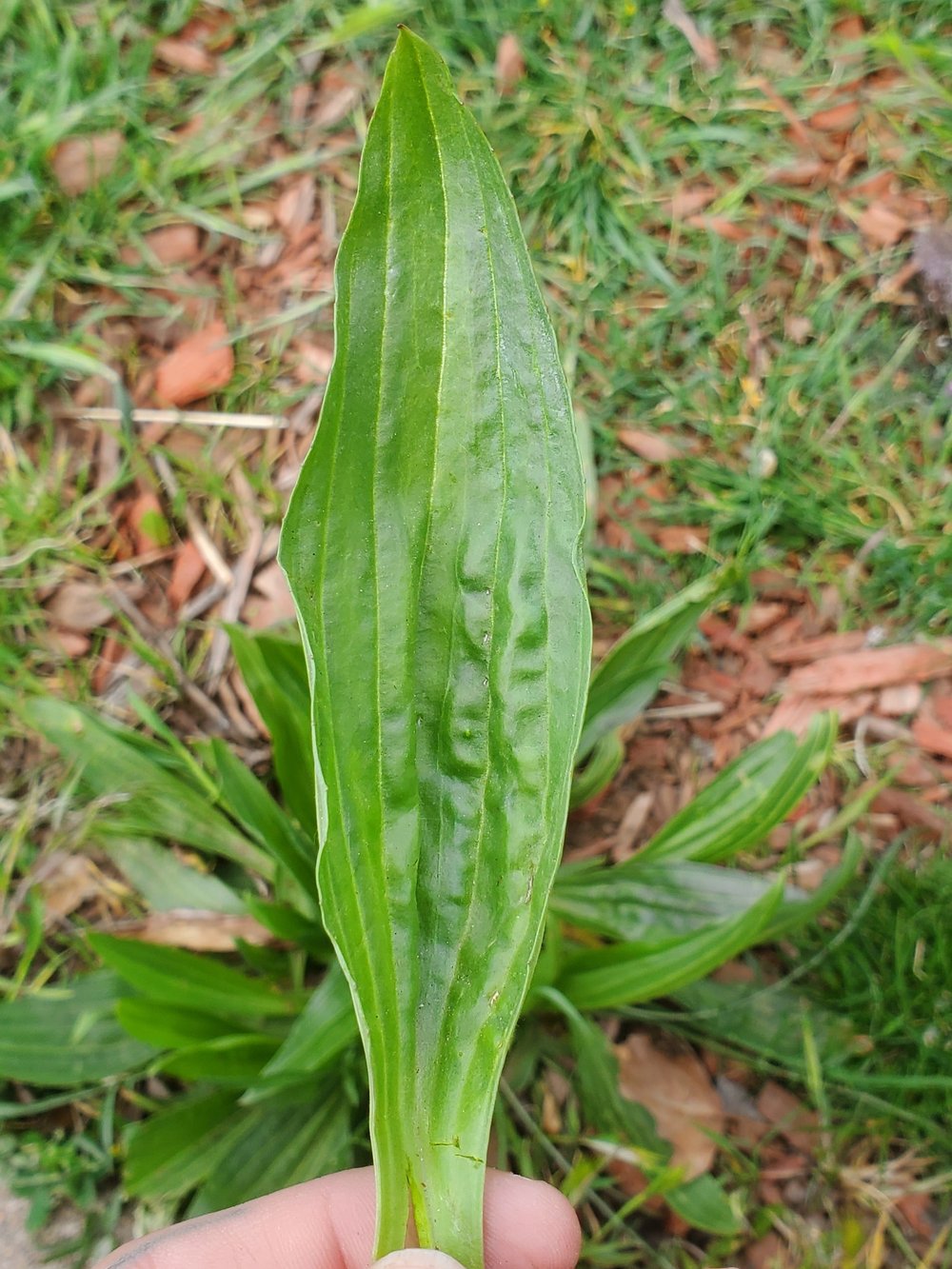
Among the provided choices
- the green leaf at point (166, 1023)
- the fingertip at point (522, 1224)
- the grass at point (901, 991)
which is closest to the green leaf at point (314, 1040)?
the green leaf at point (166, 1023)

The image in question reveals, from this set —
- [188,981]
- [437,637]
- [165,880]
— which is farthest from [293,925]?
[437,637]

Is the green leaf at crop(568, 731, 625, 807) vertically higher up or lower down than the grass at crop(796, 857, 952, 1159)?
higher up

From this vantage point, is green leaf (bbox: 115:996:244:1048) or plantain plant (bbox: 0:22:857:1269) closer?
plantain plant (bbox: 0:22:857:1269)

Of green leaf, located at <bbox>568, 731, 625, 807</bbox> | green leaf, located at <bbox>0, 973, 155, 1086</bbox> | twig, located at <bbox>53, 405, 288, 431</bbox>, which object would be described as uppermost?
twig, located at <bbox>53, 405, 288, 431</bbox>

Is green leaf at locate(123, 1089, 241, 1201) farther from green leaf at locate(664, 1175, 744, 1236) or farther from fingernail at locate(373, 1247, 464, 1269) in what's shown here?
green leaf at locate(664, 1175, 744, 1236)

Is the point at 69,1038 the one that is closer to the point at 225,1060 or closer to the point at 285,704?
the point at 225,1060

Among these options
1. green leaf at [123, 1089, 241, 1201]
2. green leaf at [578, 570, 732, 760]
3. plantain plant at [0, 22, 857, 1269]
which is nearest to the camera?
plantain plant at [0, 22, 857, 1269]

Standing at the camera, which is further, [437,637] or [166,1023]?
[166,1023]

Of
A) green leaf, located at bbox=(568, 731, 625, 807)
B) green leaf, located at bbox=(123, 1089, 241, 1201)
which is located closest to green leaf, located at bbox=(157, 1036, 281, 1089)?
green leaf, located at bbox=(123, 1089, 241, 1201)
